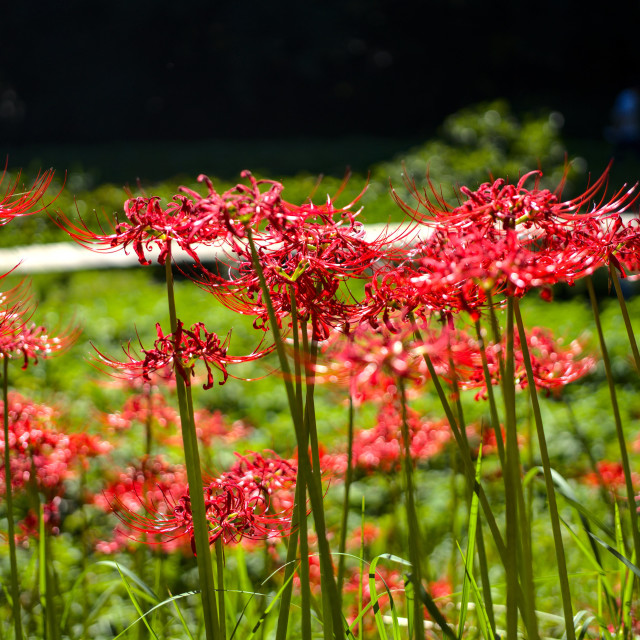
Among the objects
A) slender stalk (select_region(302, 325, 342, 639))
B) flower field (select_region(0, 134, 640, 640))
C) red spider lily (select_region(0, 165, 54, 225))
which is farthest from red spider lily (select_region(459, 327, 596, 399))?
red spider lily (select_region(0, 165, 54, 225))

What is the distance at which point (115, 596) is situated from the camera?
10.2 ft

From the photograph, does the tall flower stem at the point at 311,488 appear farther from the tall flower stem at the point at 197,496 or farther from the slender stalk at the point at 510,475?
the slender stalk at the point at 510,475

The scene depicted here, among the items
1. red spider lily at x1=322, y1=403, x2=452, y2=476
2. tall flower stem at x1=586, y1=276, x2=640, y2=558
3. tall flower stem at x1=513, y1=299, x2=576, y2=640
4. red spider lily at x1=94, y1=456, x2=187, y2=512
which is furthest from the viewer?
red spider lily at x1=322, y1=403, x2=452, y2=476

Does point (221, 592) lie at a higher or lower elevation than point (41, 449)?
lower

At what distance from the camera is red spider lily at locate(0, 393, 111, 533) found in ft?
6.01

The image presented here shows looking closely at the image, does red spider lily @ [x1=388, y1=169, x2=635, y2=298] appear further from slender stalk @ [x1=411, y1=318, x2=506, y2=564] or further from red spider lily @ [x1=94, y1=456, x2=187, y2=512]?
red spider lily @ [x1=94, y1=456, x2=187, y2=512]

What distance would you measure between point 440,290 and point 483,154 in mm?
11169

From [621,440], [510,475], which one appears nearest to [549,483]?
[510,475]

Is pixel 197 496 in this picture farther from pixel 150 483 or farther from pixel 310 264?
pixel 150 483

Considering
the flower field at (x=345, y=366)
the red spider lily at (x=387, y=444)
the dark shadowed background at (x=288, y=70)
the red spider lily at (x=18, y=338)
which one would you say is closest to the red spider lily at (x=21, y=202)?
the flower field at (x=345, y=366)

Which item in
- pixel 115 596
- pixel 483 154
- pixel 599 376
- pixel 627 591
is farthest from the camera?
pixel 483 154

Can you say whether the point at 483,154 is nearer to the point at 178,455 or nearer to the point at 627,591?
the point at 178,455

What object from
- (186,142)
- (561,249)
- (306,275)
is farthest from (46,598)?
(186,142)

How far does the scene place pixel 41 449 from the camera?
1.97m
